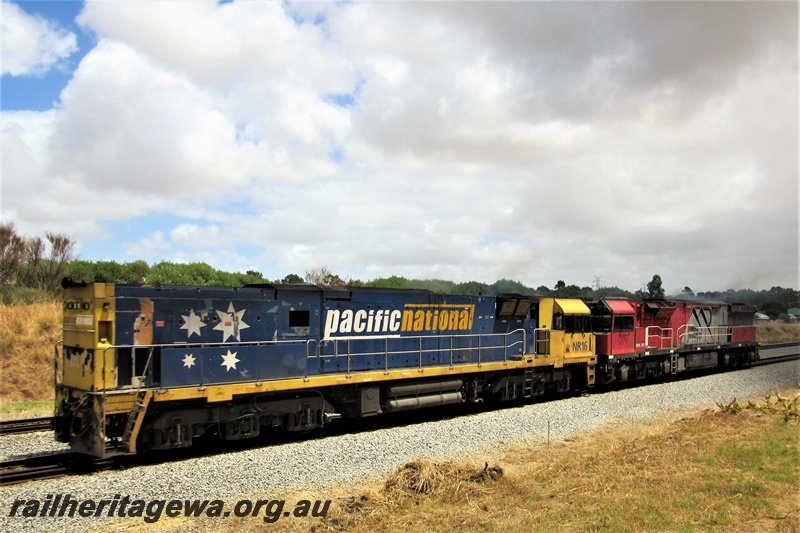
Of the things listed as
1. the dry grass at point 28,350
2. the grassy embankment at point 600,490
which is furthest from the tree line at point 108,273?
the grassy embankment at point 600,490

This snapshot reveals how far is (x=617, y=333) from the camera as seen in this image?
22344 millimetres

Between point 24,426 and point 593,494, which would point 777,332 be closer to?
point 593,494

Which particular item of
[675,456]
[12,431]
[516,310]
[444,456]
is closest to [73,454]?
[12,431]

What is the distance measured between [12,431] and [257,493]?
26.5 ft

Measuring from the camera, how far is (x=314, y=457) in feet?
36.6

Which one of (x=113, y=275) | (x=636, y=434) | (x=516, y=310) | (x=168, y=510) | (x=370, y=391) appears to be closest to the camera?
(x=168, y=510)

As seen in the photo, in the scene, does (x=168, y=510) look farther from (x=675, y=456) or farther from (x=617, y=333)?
(x=617, y=333)

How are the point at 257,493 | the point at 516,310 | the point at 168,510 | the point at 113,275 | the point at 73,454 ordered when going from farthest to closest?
the point at 113,275, the point at 516,310, the point at 73,454, the point at 257,493, the point at 168,510

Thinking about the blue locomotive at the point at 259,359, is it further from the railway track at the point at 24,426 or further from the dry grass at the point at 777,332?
the dry grass at the point at 777,332

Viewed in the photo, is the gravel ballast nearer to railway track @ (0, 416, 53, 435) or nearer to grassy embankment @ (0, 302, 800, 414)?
railway track @ (0, 416, 53, 435)

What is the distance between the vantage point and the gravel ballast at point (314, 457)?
8.96 meters

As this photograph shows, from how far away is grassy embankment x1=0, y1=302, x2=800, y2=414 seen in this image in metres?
20.3

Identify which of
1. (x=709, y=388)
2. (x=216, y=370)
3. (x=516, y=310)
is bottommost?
(x=709, y=388)

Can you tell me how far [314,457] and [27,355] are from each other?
1774cm
